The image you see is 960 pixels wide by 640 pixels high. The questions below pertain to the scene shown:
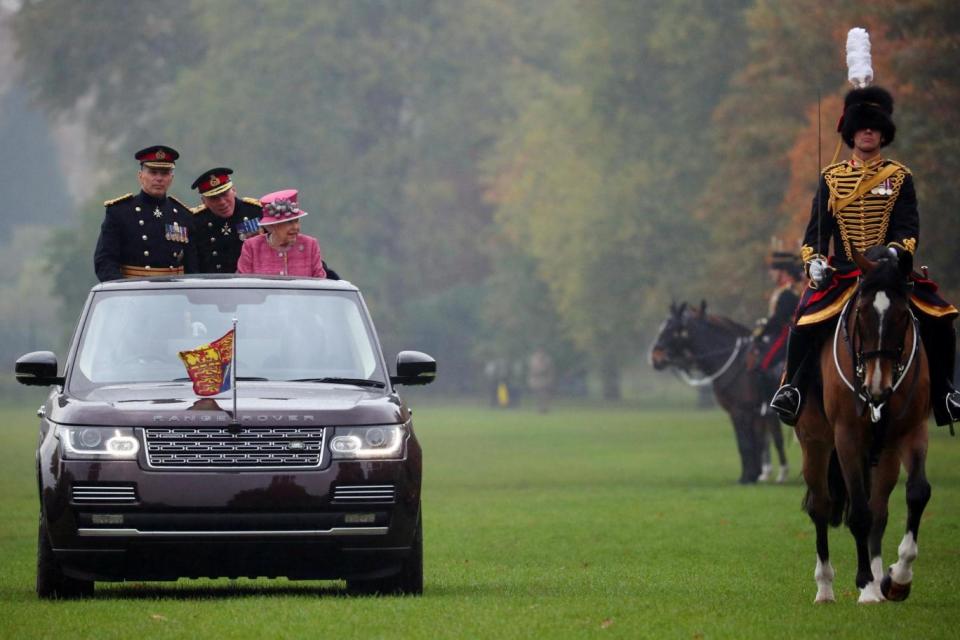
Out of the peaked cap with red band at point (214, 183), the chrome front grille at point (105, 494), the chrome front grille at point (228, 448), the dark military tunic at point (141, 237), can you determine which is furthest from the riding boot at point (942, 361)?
the peaked cap with red band at point (214, 183)

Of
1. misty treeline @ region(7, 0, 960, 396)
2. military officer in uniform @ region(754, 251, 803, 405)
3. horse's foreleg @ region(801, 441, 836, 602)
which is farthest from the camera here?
misty treeline @ region(7, 0, 960, 396)

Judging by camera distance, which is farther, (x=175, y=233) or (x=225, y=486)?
(x=175, y=233)

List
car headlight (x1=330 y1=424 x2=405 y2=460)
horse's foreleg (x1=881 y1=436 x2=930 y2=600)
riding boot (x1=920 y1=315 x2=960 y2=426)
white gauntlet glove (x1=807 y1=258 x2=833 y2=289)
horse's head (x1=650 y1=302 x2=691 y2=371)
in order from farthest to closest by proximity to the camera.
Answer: horse's head (x1=650 y1=302 x2=691 y2=371)
riding boot (x1=920 y1=315 x2=960 y2=426)
white gauntlet glove (x1=807 y1=258 x2=833 y2=289)
horse's foreleg (x1=881 y1=436 x2=930 y2=600)
car headlight (x1=330 y1=424 x2=405 y2=460)

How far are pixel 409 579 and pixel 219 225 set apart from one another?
4727 millimetres

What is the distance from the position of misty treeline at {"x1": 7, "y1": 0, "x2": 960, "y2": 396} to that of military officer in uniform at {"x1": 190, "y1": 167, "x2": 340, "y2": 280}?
43.2 meters

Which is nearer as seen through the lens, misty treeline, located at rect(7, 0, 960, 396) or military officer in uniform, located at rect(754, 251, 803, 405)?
military officer in uniform, located at rect(754, 251, 803, 405)

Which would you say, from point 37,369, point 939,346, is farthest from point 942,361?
point 37,369

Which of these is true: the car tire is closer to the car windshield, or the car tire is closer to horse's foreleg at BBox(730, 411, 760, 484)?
the car windshield

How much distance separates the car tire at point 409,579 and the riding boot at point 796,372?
8.00 feet

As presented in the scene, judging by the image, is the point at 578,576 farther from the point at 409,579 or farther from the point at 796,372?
the point at 409,579

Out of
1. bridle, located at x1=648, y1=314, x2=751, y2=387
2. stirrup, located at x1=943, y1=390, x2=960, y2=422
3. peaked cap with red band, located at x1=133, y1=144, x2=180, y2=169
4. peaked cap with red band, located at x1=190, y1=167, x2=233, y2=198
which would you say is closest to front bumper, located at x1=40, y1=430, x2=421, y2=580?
stirrup, located at x1=943, y1=390, x2=960, y2=422

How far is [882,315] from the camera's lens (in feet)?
42.1

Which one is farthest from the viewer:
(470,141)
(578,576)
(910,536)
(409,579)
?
(470,141)

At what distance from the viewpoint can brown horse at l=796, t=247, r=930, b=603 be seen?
1285 cm
